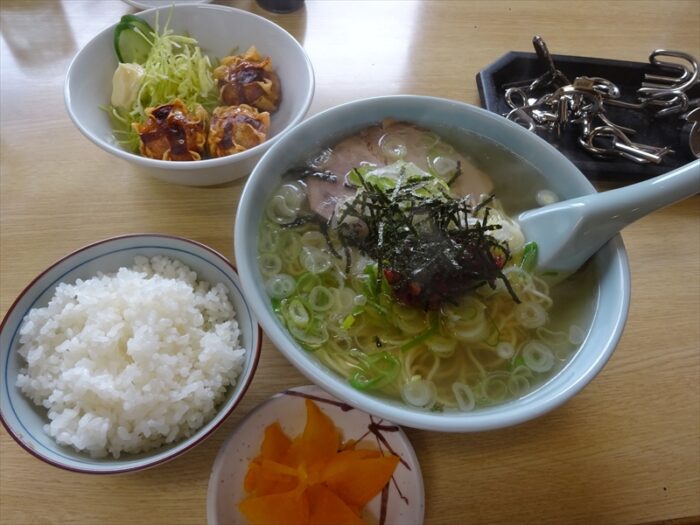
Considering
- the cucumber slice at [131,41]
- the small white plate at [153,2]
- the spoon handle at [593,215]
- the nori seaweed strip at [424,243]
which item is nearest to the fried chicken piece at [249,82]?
the cucumber slice at [131,41]

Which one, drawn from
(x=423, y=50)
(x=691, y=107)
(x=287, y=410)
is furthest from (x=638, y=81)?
(x=287, y=410)

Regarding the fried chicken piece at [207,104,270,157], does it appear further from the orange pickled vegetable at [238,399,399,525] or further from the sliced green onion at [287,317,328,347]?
the orange pickled vegetable at [238,399,399,525]

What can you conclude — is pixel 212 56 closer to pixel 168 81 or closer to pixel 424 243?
pixel 168 81

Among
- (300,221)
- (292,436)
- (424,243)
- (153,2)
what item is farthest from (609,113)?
(153,2)

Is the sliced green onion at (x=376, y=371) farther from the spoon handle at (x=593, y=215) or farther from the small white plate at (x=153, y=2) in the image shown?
the small white plate at (x=153, y=2)

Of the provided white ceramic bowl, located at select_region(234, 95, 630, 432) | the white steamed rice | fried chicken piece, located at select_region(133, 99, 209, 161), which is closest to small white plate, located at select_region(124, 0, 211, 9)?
fried chicken piece, located at select_region(133, 99, 209, 161)

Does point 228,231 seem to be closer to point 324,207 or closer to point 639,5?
point 324,207
